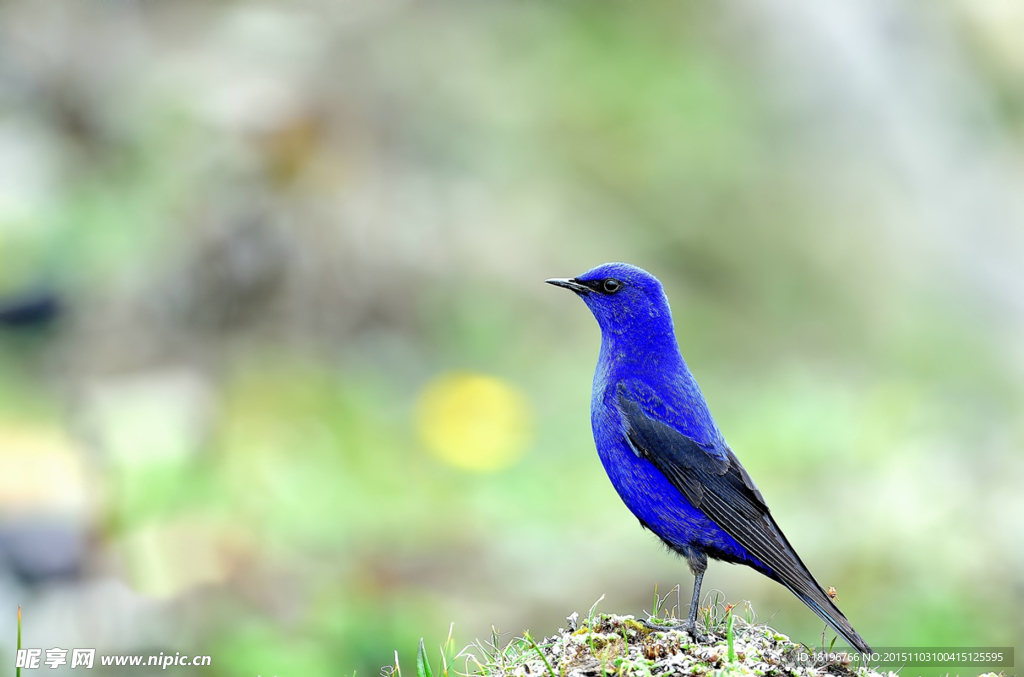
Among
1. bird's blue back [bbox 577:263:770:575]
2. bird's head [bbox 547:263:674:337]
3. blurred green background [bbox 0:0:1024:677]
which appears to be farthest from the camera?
blurred green background [bbox 0:0:1024:677]

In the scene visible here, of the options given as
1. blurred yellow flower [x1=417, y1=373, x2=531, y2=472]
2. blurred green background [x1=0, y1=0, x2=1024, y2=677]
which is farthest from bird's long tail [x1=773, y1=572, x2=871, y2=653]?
blurred yellow flower [x1=417, y1=373, x2=531, y2=472]

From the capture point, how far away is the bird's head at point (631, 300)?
4.37 metres

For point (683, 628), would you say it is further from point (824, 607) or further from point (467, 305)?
point (467, 305)

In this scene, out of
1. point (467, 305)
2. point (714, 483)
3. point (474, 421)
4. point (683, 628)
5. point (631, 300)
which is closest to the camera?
point (683, 628)

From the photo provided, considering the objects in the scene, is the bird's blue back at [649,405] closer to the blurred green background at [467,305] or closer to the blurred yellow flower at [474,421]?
the blurred green background at [467,305]

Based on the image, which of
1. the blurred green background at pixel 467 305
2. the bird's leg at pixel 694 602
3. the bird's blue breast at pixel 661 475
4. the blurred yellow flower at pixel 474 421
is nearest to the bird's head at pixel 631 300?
the bird's blue breast at pixel 661 475

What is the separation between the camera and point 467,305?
10.9 m

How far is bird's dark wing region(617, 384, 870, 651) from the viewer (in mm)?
3992

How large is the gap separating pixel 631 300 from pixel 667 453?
2.52 ft

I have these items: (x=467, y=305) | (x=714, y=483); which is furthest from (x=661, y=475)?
(x=467, y=305)

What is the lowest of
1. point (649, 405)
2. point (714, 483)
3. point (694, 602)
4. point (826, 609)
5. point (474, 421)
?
point (826, 609)

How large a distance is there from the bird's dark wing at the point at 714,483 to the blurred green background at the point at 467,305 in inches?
138

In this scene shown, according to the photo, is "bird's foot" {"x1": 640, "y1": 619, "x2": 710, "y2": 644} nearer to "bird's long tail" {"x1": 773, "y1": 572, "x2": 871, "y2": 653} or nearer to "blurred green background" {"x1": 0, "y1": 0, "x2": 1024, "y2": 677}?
"bird's long tail" {"x1": 773, "y1": 572, "x2": 871, "y2": 653}

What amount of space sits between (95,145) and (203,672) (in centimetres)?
757
